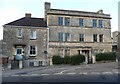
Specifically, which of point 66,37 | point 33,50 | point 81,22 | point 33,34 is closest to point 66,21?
point 66,37

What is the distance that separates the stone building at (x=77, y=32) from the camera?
45.6 meters

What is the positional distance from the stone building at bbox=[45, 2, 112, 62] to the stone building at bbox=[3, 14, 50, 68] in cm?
159

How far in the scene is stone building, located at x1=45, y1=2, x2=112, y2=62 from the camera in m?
45.6

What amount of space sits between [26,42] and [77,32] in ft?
34.6

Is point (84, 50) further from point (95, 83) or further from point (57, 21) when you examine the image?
point (95, 83)

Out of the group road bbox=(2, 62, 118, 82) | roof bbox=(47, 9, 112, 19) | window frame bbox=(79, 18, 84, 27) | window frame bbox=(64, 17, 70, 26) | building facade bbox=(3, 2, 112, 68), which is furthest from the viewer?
window frame bbox=(79, 18, 84, 27)

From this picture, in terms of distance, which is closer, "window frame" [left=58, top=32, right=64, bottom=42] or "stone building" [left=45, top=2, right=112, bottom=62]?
"stone building" [left=45, top=2, right=112, bottom=62]

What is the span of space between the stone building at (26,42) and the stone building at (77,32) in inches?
62.8

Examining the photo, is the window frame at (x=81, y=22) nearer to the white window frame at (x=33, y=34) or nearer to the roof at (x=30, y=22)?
the roof at (x=30, y=22)

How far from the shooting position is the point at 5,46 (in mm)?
42469

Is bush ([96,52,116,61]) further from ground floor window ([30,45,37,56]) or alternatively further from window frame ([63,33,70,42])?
ground floor window ([30,45,37,56])

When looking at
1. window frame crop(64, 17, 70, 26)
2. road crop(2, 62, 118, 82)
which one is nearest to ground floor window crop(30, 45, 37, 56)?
window frame crop(64, 17, 70, 26)

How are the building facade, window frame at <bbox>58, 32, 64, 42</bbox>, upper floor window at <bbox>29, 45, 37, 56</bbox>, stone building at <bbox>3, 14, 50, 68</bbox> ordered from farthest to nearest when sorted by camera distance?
window frame at <bbox>58, 32, 64, 42</bbox>, upper floor window at <bbox>29, 45, 37, 56</bbox>, the building facade, stone building at <bbox>3, 14, 50, 68</bbox>

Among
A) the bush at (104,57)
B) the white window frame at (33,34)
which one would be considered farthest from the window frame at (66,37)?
the bush at (104,57)
